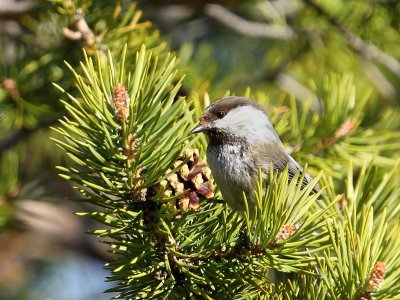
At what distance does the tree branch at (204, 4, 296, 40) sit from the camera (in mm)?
3080

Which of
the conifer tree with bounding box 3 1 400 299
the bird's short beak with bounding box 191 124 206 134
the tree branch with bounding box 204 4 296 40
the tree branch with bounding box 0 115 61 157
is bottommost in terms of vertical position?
the conifer tree with bounding box 3 1 400 299

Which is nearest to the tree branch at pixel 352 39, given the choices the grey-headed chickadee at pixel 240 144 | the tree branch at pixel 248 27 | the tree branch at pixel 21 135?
the tree branch at pixel 248 27

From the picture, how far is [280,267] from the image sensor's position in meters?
1.51

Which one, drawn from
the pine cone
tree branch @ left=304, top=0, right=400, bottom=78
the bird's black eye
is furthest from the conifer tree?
tree branch @ left=304, top=0, right=400, bottom=78

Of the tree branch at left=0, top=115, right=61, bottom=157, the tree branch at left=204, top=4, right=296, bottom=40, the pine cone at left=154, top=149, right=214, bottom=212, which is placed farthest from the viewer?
the tree branch at left=204, top=4, right=296, bottom=40

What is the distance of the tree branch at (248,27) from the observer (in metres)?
3.08

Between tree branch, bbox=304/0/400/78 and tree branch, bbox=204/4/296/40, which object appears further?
tree branch, bbox=204/4/296/40

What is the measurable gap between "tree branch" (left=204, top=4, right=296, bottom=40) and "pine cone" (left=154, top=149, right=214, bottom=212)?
4.92 ft

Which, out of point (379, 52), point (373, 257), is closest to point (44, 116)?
point (373, 257)

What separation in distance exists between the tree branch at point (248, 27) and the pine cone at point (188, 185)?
1501 mm

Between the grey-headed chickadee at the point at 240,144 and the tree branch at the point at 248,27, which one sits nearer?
the grey-headed chickadee at the point at 240,144

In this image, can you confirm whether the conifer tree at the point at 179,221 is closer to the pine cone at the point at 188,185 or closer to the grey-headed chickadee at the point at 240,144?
the pine cone at the point at 188,185

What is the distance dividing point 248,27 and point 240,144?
46.1 inches

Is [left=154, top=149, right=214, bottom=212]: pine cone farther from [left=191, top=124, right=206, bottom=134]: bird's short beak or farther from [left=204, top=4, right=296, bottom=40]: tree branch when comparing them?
[left=204, top=4, right=296, bottom=40]: tree branch
